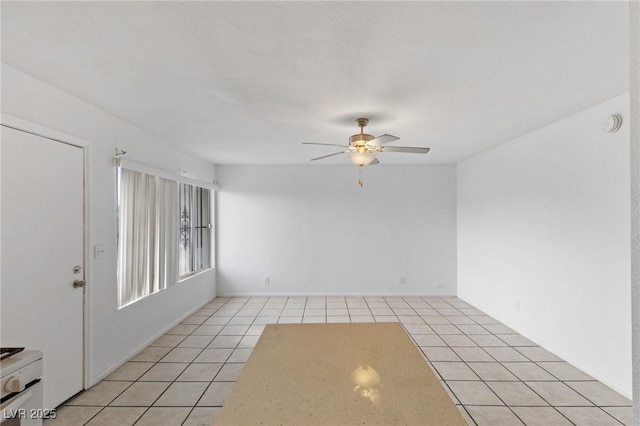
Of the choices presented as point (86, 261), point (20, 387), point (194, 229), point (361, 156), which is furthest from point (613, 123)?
point (194, 229)

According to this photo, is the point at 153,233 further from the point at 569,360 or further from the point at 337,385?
the point at 569,360

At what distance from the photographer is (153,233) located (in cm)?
363

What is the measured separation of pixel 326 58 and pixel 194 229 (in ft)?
12.8

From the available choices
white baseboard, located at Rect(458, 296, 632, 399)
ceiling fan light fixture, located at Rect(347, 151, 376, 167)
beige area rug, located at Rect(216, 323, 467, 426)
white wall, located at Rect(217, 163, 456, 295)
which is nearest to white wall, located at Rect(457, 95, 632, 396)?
white baseboard, located at Rect(458, 296, 632, 399)

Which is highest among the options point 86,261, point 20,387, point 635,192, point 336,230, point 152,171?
point 152,171

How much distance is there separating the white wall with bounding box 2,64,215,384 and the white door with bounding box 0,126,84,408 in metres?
0.13

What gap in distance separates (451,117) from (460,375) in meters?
2.46

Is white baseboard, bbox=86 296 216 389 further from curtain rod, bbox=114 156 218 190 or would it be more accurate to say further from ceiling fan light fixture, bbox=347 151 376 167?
ceiling fan light fixture, bbox=347 151 376 167

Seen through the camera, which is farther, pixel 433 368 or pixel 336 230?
pixel 336 230

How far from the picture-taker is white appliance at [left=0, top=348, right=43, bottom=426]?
1.15 m

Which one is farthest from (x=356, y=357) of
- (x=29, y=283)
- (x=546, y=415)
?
(x=29, y=283)

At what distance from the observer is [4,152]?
6.38 ft

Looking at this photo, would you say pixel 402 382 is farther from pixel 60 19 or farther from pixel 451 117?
pixel 451 117

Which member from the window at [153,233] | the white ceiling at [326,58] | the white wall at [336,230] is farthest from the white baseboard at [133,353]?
the white ceiling at [326,58]
